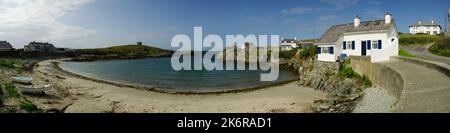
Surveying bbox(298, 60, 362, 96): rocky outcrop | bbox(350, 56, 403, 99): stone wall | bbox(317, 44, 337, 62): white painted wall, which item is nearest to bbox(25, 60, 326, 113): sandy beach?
bbox(298, 60, 362, 96): rocky outcrop

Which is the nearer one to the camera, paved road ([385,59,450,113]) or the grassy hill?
paved road ([385,59,450,113])

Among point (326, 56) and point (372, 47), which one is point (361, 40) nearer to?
point (372, 47)

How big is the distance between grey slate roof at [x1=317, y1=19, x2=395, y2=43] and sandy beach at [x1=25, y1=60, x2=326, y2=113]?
266 inches

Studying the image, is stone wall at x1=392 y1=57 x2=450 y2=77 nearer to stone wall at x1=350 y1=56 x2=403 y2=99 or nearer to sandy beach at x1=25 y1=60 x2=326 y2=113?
stone wall at x1=350 y1=56 x2=403 y2=99

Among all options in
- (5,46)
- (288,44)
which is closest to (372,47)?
(288,44)

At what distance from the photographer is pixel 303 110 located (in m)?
22.3

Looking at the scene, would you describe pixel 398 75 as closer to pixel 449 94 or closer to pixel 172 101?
pixel 449 94

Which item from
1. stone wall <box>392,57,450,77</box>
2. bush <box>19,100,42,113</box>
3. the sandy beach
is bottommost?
the sandy beach

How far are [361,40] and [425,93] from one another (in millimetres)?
21622

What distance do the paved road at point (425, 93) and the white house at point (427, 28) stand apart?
9302cm

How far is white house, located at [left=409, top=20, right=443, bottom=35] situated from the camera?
9663 cm

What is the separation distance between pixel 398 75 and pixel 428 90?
18.9 ft

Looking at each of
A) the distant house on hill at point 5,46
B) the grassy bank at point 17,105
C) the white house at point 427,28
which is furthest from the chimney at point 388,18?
the distant house on hill at point 5,46
